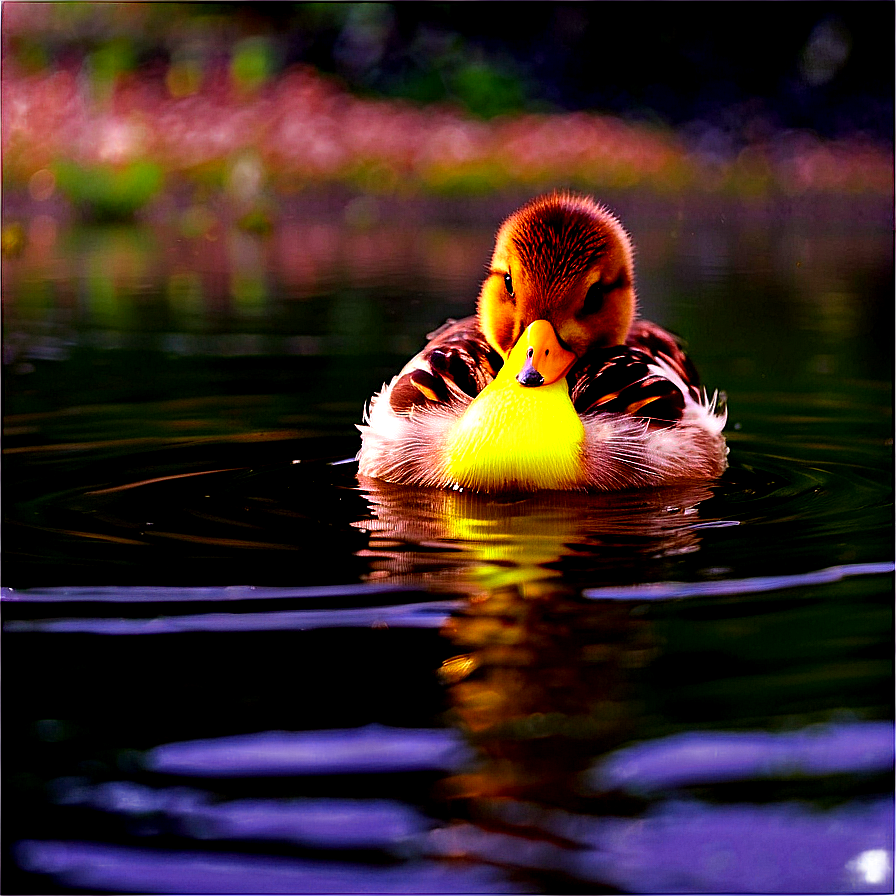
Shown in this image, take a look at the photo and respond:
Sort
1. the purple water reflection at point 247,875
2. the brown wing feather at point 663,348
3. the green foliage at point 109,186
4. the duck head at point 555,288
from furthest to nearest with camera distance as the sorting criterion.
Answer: the green foliage at point 109,186, the brown wing feather at point 663,348, the duck head at point 555,288, the purple water reflection at point 247,875

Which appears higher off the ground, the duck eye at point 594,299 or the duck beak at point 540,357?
the duck eye at point 594,299

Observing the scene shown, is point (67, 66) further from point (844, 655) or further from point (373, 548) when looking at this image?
point (844, 655)

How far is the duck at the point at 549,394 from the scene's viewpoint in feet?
20.3

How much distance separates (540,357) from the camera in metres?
6.21

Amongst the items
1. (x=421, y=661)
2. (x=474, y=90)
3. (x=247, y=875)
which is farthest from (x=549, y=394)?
(x=474, y=90)

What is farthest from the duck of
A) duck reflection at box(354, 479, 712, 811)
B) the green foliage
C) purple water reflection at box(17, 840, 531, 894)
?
the green foliage

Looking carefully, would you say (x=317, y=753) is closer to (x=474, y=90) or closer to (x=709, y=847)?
(x=709, y=847)

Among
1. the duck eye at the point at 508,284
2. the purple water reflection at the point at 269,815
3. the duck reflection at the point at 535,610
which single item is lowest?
the purple water reflection at the point at 269,815

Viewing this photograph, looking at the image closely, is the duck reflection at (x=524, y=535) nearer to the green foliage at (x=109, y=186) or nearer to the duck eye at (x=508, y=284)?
the duck eye at (x=508, y=284)

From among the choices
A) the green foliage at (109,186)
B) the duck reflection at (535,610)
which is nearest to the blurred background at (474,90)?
the green foliage at (109,186)

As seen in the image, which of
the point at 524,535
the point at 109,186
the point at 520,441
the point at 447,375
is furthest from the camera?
the point at 109,186

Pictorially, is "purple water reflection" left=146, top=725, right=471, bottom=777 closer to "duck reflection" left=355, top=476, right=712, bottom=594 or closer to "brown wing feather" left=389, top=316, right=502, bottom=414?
"duck reflection" left=355, top=476, right=712, bottom=594

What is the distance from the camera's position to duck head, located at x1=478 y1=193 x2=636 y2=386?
6.31 m

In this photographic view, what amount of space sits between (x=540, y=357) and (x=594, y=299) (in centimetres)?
51
